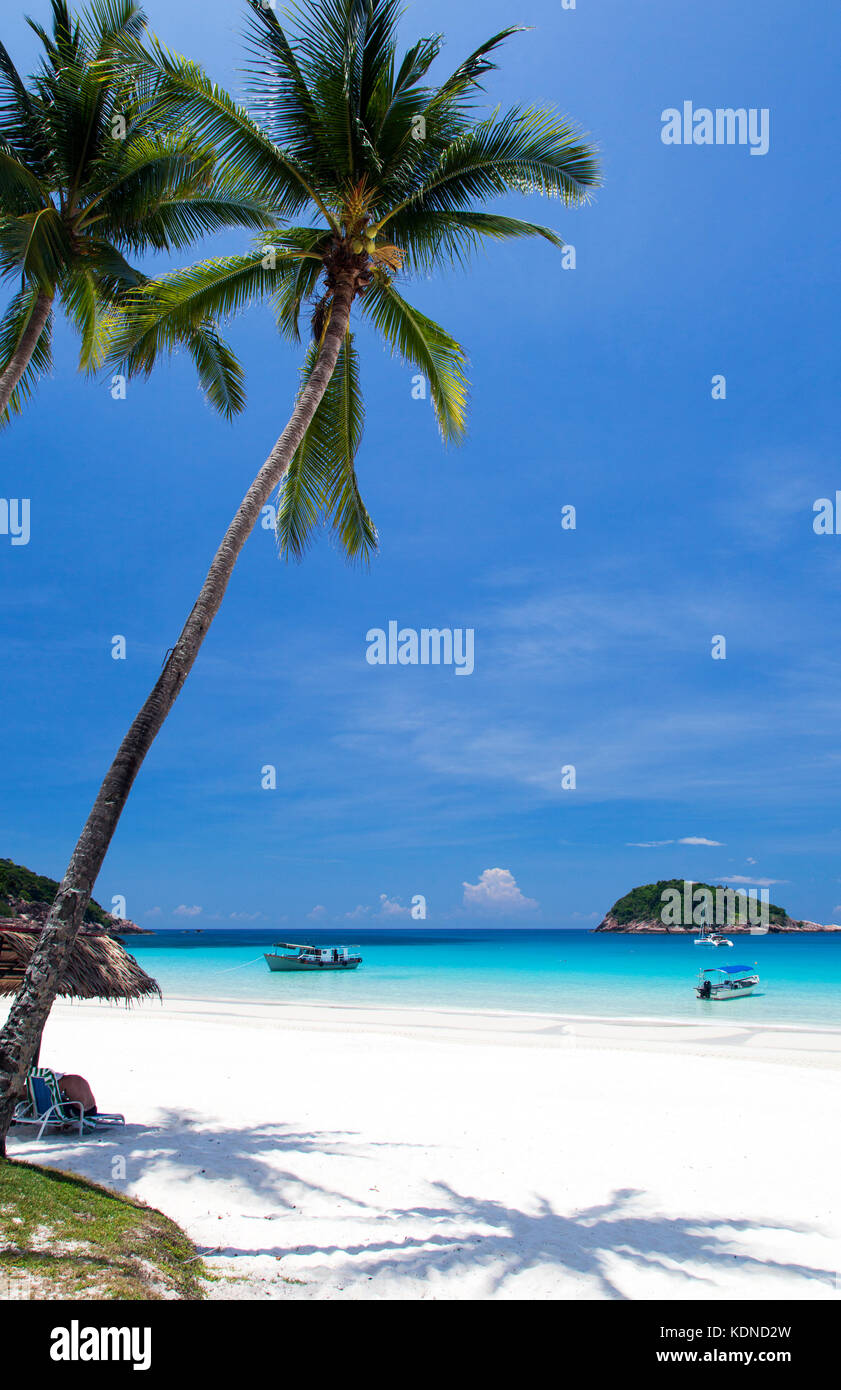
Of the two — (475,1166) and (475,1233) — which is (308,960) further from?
(475,1233)

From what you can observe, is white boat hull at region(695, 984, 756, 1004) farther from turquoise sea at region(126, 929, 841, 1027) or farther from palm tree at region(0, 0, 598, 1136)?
palm tree at region(0, 0, 598, 1136)

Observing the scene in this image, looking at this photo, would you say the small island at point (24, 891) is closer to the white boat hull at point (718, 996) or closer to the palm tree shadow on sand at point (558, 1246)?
the white boat hull at point (718, 996)

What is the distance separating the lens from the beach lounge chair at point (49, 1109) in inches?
305

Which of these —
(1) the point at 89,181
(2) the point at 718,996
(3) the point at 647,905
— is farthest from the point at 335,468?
(3) the point at 647,905

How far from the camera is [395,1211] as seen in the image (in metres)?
6.11

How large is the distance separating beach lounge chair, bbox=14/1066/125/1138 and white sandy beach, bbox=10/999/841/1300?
8.4 inches

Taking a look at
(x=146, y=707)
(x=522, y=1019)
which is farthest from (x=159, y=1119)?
(x=522, y=1019)

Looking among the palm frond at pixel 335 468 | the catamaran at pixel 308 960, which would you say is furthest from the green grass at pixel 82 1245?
the catamaran at pixel 308 960

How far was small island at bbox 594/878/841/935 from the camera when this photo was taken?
133m

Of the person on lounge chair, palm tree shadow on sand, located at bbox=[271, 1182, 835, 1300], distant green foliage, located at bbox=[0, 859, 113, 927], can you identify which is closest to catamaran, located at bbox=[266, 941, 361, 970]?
distant green foliage, located at bbox=[0, 859, 113, 927]

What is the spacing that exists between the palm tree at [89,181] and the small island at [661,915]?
437ft

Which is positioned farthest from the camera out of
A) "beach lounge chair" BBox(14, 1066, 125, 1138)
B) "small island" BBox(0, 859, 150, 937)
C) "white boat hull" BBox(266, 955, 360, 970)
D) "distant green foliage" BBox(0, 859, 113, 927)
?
"distant green foliage" BBox(0, 859, 113, 927)
